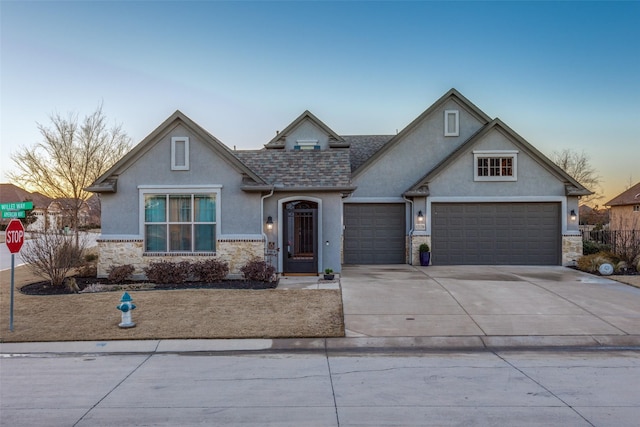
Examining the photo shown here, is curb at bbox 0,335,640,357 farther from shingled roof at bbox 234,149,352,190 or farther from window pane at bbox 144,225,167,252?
shingled roof at bbox 234,149,352,190

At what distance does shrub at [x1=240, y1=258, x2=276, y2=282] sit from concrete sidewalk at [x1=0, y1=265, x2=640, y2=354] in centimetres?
88

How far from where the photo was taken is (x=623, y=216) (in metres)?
41.5

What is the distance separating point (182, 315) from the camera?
32.1ft

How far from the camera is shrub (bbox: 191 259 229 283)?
13.7 meters

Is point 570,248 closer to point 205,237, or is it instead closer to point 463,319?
point 463,319

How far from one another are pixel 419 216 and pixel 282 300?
29.7ft

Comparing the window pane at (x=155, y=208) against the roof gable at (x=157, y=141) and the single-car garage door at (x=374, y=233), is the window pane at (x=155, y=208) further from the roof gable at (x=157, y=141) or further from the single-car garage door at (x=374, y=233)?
the single-car garage door at (x=374, y=233)

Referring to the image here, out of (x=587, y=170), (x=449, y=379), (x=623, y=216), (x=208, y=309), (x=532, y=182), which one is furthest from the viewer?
(x=587, y=170)

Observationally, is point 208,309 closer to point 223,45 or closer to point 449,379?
point 449,379

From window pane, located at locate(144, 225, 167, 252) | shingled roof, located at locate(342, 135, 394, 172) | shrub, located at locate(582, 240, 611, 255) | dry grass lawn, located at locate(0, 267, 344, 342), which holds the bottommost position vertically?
dry grass lawn, located at locate(0, 267, 344, 342)

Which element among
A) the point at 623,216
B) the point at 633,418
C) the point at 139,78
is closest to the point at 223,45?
the point at 139,78

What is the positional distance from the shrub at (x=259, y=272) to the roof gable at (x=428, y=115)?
706cm

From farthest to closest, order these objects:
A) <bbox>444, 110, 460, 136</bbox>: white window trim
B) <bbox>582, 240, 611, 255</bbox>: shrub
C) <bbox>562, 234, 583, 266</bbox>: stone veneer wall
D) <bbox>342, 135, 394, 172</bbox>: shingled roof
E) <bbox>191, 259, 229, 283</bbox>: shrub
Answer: <bbox>342, 135, 394, 172</bbox>: shingled roof
<bbox>444, 110, 460, 136</bbox>: white window trim
<bbox>582, 240, 611, 255</bbox>: shrub
<bbox>562, 234, 583, 266</bbox>: stone veneer wall
<bbox>191, 259, 229, 283</bbox>: shrub

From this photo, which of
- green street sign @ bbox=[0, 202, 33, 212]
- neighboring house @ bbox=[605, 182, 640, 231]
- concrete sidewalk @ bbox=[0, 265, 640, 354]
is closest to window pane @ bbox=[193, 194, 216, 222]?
concrete sidewalk @ bbox=[0, 265, 640, 354]
